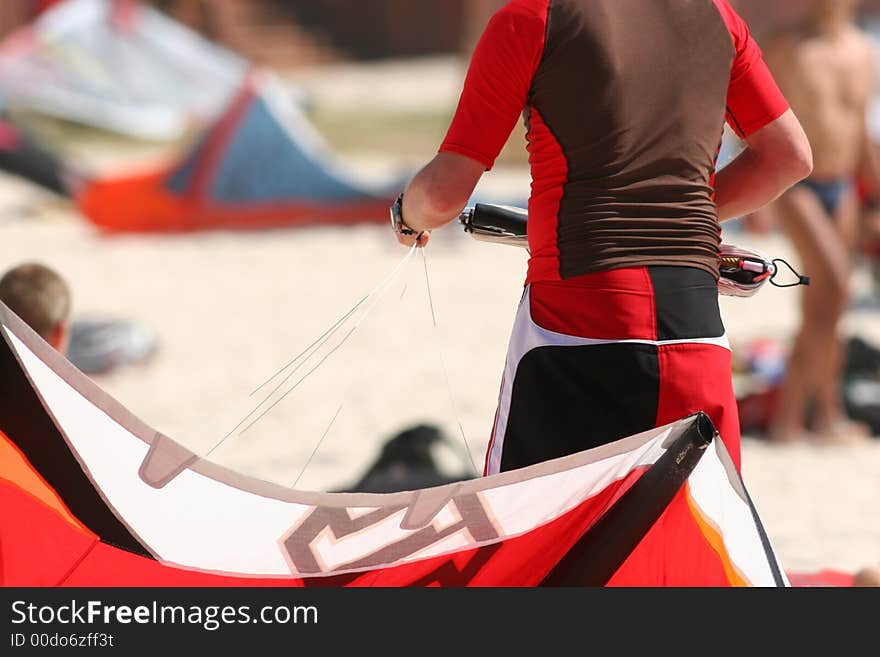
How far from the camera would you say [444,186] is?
7.30ft

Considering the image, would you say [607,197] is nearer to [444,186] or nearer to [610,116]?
[610,116]

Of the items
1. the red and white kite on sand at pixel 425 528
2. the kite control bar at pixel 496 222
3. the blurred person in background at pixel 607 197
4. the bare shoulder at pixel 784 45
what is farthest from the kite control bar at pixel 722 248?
the bare shoulder at pixel 784 45

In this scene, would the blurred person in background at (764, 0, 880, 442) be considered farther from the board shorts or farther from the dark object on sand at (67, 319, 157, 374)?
the dark object on sand at (67, 319, 157, 374)

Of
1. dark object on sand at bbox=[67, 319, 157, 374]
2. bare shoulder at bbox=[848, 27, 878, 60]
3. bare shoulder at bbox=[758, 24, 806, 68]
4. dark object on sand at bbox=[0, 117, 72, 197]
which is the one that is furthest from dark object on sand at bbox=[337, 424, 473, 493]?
dark object on sand at bbox=[0, 117, 72, 197]

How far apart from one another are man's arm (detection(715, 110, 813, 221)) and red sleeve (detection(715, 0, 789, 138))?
0.02 m

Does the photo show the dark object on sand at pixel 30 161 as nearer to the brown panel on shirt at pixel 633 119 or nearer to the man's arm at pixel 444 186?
the man's arm at pixel 444 186

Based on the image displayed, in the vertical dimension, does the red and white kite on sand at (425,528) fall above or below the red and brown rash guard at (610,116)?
below

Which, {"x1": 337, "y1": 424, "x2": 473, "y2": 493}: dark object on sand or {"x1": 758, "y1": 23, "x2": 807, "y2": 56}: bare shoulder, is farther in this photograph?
{"x1": 758, "y1": 23, "x2": 807, "y2": 56}: bare shoulder

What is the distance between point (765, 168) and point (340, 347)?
542cm

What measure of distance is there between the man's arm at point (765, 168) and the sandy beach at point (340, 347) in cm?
78

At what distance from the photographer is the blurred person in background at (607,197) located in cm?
217

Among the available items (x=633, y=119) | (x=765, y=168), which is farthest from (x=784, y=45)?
(x=633, y=119)

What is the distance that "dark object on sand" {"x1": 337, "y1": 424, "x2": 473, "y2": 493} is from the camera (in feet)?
13.3

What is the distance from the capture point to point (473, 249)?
11023 millimetres
